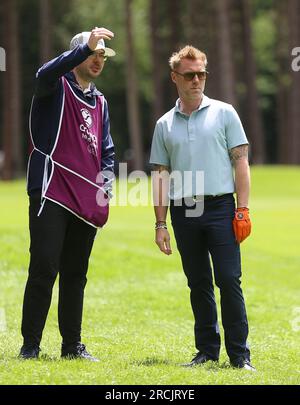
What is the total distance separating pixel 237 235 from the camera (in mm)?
7359

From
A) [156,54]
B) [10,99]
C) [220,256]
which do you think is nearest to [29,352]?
[220,256]

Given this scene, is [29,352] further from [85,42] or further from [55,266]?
[85,42]

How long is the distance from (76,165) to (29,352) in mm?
1405

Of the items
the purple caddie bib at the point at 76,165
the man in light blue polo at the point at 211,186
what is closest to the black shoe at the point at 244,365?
the man in light blue polo at the point at 211,186

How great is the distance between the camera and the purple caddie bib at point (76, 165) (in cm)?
744

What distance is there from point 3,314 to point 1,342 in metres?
2.35

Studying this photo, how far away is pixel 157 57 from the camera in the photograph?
49500mm

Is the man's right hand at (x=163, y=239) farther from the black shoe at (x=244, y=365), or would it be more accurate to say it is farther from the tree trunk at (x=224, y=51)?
the tree trunk at (x=224, y=51)

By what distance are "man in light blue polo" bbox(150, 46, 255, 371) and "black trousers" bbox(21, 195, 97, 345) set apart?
0.75m

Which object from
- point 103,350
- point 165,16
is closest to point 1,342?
point 103,350

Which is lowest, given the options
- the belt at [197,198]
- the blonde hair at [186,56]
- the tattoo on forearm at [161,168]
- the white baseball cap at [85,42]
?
the belt at [197,198]

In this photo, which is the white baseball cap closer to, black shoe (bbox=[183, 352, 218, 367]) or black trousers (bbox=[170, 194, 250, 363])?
black trousers (bbox=[170, 194, 250, 363])
